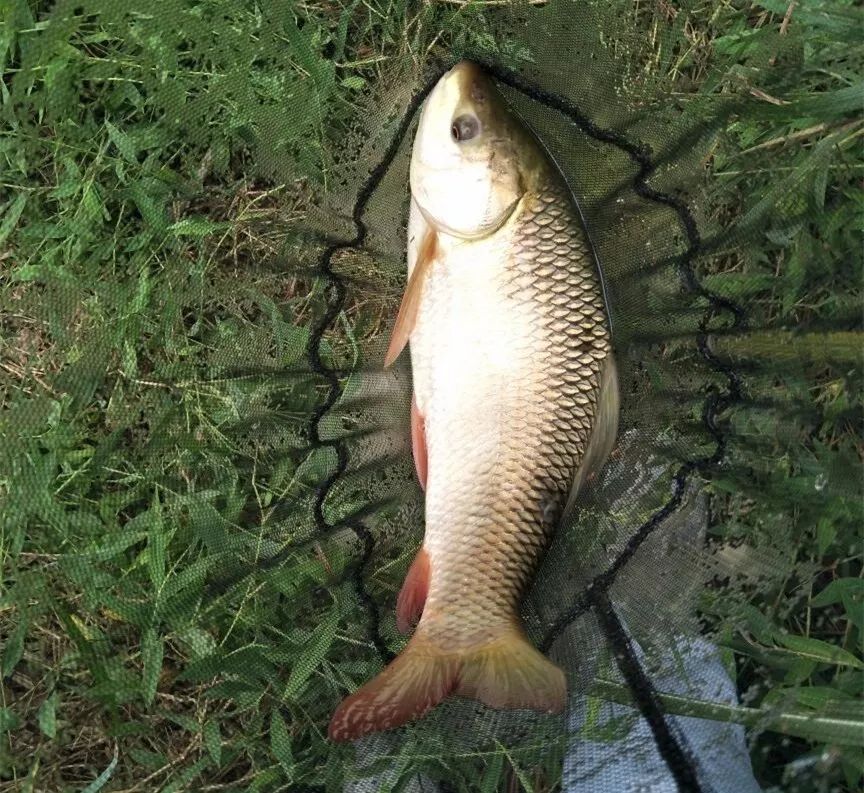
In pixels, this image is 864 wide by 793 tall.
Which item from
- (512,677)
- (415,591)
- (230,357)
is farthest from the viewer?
(230,357)

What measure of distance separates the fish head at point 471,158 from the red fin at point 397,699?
0.67 meters

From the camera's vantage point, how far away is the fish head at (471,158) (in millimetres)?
1229

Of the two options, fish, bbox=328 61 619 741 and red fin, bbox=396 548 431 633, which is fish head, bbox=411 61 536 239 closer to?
fish, bbox=328 61 619 741

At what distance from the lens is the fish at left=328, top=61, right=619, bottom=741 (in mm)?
1218

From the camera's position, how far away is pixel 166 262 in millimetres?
1600

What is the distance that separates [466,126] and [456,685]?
852 millimetres

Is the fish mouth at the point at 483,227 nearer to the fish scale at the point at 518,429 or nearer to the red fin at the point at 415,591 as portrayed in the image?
the fish scale at the point at 518,429

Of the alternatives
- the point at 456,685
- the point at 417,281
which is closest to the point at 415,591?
the point at 456,685

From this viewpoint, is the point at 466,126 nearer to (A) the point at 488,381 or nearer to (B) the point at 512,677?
(A) the point at 488,381

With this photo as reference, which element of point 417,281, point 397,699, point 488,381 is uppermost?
point 417,281

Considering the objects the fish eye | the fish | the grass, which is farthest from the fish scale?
the grass

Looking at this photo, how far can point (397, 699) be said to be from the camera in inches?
47.2

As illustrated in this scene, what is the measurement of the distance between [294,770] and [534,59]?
135cm

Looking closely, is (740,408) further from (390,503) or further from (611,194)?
(390,503)
